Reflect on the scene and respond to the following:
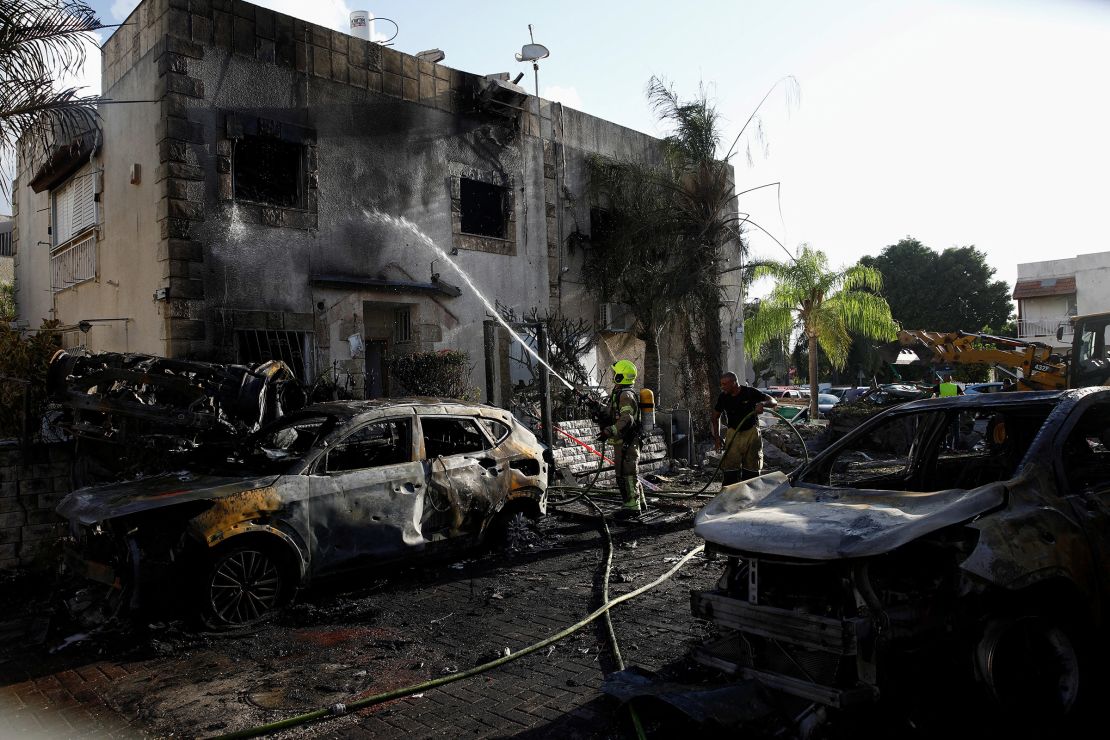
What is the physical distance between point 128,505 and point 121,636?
0.97m

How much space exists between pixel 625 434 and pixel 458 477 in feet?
8.79

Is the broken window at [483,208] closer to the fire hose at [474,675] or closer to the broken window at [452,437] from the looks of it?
the broken window at [452,437]

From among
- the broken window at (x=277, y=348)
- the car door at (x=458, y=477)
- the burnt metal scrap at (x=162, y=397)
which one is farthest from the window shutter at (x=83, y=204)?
the car door at (x=458, y=477)

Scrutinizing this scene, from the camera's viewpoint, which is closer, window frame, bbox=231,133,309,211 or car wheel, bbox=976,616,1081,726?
car wheel, bbox=976,616,1081,726

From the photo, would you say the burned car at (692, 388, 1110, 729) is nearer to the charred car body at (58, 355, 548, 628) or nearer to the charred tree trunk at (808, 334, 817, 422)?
the charred car body at (58, 355, 548, 628)

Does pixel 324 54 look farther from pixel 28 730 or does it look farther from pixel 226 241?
pixel 28 730

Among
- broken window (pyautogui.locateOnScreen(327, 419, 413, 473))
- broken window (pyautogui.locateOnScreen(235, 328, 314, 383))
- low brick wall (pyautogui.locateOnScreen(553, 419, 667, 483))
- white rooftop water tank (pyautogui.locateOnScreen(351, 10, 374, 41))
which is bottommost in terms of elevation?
low brick wall (pyautogui.locateOnScreen(553, 419, 667, 483))

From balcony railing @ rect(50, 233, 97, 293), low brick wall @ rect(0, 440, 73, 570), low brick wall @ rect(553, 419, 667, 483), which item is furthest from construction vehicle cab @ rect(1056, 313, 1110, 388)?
balcony railing @ rect(50, 233, 97, 293)

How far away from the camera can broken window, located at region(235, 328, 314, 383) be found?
12.0 metres

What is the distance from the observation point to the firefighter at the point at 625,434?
29.5 ft

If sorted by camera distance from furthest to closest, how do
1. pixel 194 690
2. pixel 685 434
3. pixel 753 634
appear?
pixel 685 434, pixel 194 690, pixel 753 634

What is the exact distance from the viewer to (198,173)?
1147 cm

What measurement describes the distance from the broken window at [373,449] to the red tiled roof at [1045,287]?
4404cm

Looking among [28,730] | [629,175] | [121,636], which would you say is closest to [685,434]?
[629,175]
